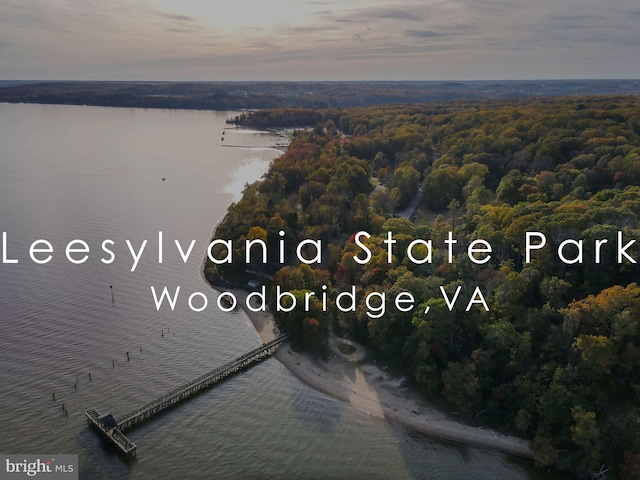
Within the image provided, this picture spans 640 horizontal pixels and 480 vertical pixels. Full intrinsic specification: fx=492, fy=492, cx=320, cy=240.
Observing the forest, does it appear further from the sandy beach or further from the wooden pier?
the wooden pier

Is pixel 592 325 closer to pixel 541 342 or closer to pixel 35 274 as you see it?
pixel 541 342

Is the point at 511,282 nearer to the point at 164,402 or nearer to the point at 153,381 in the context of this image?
the point at 164,402

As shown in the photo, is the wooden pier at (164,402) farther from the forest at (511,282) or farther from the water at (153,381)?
the forest at (511,282)

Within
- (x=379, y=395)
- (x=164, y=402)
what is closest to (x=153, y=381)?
(x=164, y=402)

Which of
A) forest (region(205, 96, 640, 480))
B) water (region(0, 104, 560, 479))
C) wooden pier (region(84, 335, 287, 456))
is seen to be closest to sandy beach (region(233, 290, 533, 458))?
water (region(0, 104, 560, 479))

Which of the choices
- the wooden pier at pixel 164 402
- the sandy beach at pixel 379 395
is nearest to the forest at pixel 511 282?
the sandy beach at pixel 379 395
